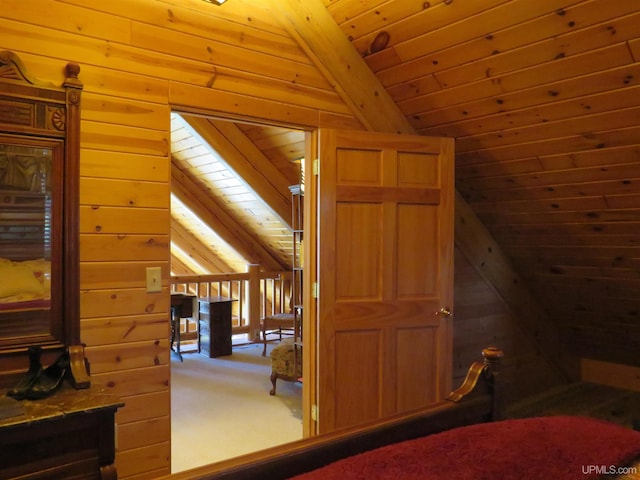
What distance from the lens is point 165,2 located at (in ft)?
7.85

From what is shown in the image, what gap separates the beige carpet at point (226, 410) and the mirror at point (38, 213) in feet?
4.52

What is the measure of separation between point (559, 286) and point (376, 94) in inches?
83.5

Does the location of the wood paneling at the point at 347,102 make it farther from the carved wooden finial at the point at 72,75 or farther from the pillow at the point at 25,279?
the pillow at the point at 25,279

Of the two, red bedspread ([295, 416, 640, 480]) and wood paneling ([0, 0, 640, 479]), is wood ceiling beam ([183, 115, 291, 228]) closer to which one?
wood paneling ([0, 0, 640, 479])

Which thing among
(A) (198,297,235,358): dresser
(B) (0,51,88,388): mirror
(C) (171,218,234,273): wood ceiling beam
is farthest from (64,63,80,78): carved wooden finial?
(C) (171,218,234,273): wood ceiling beam

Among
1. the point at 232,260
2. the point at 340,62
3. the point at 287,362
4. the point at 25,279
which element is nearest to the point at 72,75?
the point at 25,279

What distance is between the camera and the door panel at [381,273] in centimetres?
280


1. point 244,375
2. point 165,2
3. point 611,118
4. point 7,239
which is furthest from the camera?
point 244,375

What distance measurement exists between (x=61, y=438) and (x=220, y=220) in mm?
4736

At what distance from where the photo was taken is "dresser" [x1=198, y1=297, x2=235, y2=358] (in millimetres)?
5508

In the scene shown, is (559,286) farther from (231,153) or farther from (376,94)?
(231,153)

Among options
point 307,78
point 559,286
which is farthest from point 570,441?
point 559,286

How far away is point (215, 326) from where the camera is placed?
553 centimetres

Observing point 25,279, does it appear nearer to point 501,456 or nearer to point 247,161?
point 501,456
